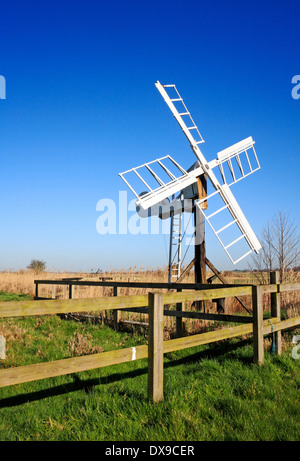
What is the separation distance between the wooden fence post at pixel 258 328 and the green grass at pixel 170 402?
19cm

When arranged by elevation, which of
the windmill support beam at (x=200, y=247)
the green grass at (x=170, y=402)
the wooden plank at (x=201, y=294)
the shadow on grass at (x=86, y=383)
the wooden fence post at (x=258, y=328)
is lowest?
the shadow on grass at (x=86, y=383)

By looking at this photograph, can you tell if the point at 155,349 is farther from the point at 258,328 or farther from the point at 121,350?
the point at 258,328

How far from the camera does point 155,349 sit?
4.23 metres

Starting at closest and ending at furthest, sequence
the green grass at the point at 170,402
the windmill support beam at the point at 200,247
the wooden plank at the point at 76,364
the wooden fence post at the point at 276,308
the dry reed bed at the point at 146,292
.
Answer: the wooden plank at the point at 76,364 → the green grass at the point at 170,402 → the wooden fence post at the point at 276,308 → the dry reed bed at the point at 146,292 → the windmill support beam at the point at 200,247

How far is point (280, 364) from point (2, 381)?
4342 mm

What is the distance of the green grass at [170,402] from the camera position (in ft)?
11.5

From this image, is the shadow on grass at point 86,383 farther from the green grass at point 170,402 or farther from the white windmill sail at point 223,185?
the white windmill sail at point 223,185

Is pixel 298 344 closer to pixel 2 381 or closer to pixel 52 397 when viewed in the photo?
pixel 52 397

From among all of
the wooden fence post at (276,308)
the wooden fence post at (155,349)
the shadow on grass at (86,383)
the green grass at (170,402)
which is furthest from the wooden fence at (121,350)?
the shadow on grass at (86,383)

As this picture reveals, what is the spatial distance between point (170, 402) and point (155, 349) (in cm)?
58

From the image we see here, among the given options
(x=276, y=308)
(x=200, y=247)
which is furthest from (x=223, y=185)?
(x=276, y=308)

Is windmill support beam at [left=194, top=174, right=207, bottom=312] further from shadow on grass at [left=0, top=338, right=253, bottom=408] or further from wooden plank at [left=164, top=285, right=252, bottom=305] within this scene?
wooden plank at [left=164, top=285, right=252, bottom=305]

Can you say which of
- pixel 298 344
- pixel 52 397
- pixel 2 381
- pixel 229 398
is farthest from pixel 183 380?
pixel 298 344
